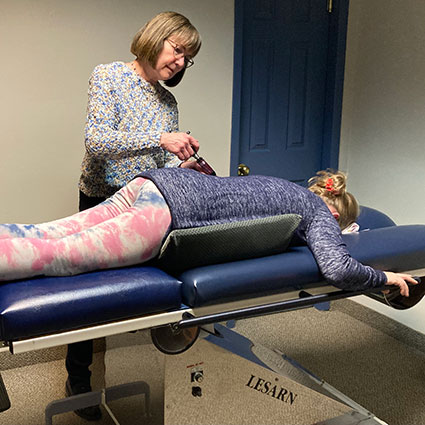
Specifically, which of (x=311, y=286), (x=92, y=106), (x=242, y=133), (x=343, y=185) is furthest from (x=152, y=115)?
(x=242, y=133)

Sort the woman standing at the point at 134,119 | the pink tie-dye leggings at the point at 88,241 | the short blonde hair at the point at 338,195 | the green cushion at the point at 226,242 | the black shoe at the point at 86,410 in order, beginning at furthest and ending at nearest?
the black shoe at the point at 86,410 → the short blonde hair at the point at 338,195 → the woman standing at the point at 134,119 → the green cushion at the point at 226,242 → the pink tie-dye leggings at the point at 88,241

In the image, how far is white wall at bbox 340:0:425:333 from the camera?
3328 mm

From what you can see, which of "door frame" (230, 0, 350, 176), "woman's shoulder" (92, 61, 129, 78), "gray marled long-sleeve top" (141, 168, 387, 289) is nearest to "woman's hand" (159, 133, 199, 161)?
"gray marled long-sleeve top" (141, 168, 387, 289)

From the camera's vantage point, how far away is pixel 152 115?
7.48 feet

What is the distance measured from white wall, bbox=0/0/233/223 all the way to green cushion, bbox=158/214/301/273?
1276 millimetres

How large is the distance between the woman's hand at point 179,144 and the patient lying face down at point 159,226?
5.8 inches

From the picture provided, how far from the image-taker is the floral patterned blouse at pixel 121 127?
6.75ft

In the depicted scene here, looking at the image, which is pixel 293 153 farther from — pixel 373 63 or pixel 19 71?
pixel 19 71

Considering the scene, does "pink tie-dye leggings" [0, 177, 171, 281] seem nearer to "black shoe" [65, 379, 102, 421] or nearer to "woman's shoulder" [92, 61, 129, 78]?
"woman's shoulder" [92, 61, 129, 78]

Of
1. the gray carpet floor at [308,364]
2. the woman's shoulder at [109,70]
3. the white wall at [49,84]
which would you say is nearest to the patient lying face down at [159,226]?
the gray carpet floor at [308,364]

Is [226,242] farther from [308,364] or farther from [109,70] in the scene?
[308,364]

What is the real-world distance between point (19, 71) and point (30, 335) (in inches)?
64.0

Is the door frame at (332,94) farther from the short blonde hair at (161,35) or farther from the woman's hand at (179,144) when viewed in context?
the woman's hand at (179,144)

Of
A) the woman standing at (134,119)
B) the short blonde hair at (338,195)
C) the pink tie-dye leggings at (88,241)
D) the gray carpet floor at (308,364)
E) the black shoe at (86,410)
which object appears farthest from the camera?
the black shoe at (86,410)
